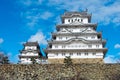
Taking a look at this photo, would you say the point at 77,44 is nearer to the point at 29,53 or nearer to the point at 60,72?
the point at 29,53

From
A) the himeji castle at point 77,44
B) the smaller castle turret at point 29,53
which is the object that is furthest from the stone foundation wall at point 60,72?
the smaller castle turret at point 29,53

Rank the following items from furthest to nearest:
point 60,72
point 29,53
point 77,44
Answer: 1. point 29,53
2. point 77,44
3. point 60,72

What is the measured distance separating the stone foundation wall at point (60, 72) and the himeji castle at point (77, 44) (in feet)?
59.4

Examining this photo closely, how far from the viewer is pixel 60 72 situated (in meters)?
21.9

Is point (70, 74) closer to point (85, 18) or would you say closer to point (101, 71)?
point (101, 71)

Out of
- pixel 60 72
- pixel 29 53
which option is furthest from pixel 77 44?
pixel 60 72

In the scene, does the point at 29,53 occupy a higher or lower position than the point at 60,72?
higher

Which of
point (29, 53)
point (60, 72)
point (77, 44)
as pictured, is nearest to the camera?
point (60, 72)

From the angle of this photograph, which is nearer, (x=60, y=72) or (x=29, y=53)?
(x=60, y=72)

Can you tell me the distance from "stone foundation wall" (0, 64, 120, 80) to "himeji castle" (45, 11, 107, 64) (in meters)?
18.1

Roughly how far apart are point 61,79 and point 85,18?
26.3 meters

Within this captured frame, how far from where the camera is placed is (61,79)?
2142 cm

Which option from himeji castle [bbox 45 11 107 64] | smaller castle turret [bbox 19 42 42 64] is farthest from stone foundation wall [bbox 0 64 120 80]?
smaller castle turret [bbox 19 42 42 64]

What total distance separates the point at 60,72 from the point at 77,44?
66.4 feet
